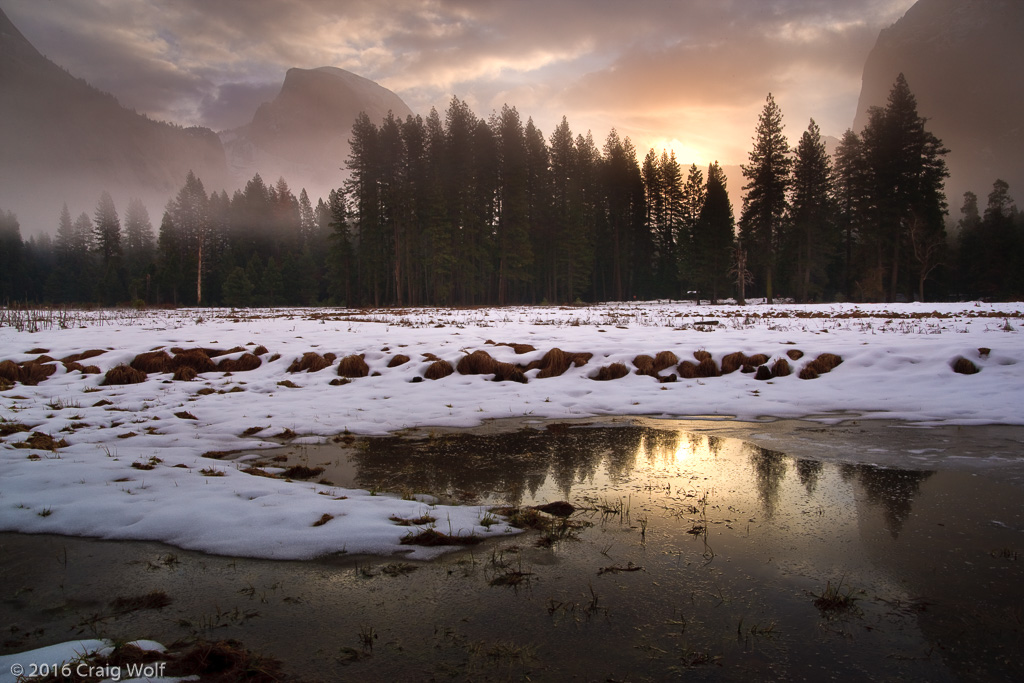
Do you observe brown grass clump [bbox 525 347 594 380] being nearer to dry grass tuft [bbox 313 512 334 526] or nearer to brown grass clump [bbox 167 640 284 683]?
dry grass tuft [bbox 313 512 334 526]

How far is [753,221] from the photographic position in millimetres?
39688

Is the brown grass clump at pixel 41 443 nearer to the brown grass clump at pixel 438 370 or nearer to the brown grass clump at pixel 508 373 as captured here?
the brown grass clump at pixel 438 370

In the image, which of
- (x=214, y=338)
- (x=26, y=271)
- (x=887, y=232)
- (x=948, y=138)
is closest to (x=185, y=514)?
(x=214, y=338)

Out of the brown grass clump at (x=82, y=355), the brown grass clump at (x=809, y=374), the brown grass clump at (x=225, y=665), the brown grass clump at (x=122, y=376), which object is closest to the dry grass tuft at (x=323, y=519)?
the brown grass clump at (x=225, y=665)

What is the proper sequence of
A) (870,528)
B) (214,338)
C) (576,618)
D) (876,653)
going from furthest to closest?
1. (214,338)
2. (870,528)
3. (576,618)
4. (876,653)

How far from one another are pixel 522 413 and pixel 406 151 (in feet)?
129

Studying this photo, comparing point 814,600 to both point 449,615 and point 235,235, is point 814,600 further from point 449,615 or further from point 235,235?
point 235,235

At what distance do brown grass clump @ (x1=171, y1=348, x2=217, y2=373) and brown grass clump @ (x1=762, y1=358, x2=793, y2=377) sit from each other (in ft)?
36.5

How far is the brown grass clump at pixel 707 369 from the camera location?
30.1 ft

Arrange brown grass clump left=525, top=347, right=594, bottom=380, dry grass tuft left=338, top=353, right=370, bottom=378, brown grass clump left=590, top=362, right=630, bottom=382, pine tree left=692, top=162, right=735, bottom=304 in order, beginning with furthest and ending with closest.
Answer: pine tree left=692, top=162, right=735, bottom=304
dry grass tuft left=338, top=353, right=370, bottom=378
brown grass clump left=525, top=347, right=594, bottom=380
brown grass clump left=590, top=362, right=630, bottom=382

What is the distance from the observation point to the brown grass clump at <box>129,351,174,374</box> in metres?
9.77

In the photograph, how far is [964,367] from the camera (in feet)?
26.9

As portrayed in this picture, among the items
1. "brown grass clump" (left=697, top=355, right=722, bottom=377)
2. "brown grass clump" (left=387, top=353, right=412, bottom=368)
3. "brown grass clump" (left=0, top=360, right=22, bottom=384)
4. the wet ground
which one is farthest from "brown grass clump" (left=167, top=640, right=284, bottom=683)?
"brown grass clump" (left=0, top=360, right=22, bottom=384)

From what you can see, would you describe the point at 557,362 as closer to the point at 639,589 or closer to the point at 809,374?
the point at 809,374
